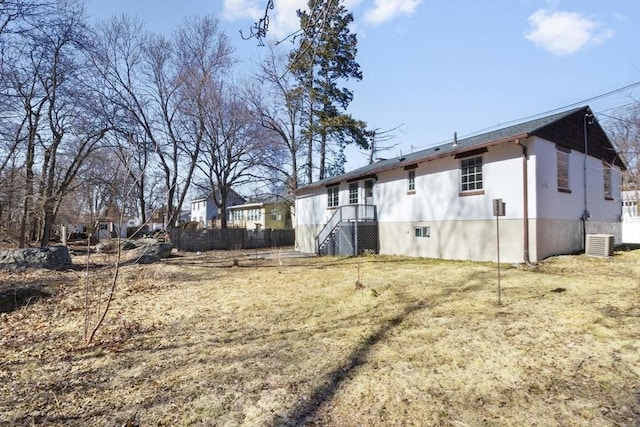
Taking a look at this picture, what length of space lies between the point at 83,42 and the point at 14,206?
6.42 m

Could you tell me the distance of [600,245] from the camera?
11.3 m

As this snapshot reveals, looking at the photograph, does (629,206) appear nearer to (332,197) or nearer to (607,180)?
(607,180)

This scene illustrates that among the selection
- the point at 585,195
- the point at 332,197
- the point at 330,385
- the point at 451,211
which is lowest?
the point at 330,385

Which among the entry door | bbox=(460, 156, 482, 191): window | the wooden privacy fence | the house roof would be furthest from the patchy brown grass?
the wooden privacy fence

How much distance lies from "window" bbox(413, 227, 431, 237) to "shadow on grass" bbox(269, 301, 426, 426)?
8759mm

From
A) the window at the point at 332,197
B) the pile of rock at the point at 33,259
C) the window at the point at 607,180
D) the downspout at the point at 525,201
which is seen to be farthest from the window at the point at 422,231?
the pile of rock at the point at 33,259

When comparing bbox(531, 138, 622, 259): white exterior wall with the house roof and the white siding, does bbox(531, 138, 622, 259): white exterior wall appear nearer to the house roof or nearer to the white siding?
the white siding

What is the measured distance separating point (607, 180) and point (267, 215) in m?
30.3

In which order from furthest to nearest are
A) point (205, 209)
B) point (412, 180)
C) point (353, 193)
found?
point (205, 209), point (353, 193), point (412, 180)

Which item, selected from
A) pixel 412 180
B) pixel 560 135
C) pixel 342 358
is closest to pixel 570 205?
pixel 560 135

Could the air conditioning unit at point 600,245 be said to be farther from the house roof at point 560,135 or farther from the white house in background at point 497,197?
the house roof at point 560,135

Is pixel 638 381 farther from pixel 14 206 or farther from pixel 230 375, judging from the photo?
pixel 14 206

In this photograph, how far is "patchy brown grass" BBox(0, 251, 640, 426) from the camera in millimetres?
3213

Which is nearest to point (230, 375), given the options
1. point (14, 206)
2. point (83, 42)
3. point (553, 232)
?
point (553, 232)
